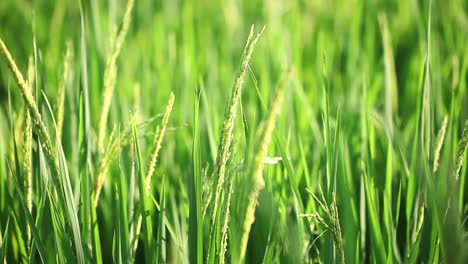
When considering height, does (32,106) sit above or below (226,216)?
above

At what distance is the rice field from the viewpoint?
648mm

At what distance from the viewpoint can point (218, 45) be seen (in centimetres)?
161

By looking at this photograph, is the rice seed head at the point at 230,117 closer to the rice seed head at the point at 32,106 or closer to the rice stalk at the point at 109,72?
the rice seed head at the point at 32,106

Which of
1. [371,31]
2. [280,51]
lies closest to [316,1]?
[371,31]

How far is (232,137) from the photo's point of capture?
23.1 inches

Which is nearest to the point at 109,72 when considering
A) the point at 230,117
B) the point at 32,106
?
the point at 32,106

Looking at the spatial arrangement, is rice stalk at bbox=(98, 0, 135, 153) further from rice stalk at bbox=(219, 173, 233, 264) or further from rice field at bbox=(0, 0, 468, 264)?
rice stalk at bbox=(219, 173, 233, 264)

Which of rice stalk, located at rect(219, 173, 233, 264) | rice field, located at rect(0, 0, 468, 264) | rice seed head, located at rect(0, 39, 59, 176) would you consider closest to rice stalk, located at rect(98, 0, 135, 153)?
rice field, located at rect(0, 0, 468, 264)

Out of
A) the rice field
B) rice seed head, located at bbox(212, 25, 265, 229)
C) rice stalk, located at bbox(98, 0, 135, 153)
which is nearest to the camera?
rice seed head, located at bbox(212, 25, 265, 229)

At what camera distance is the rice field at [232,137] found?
0.65 metres

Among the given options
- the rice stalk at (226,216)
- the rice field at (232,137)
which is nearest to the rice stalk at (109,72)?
the rice field at (232,137)

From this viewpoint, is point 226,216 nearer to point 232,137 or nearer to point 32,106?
point 232,137

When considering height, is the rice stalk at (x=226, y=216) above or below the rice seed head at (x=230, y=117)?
below

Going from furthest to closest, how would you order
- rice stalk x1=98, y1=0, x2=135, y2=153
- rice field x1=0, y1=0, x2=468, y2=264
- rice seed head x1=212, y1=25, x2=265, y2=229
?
rice stalk x1=98, y1=0, x2=135, y2=153, rice field x1=0, y1=0, x2=468, y2=264, rice seed head x1=212, y1=25, x2=265, y2=229
